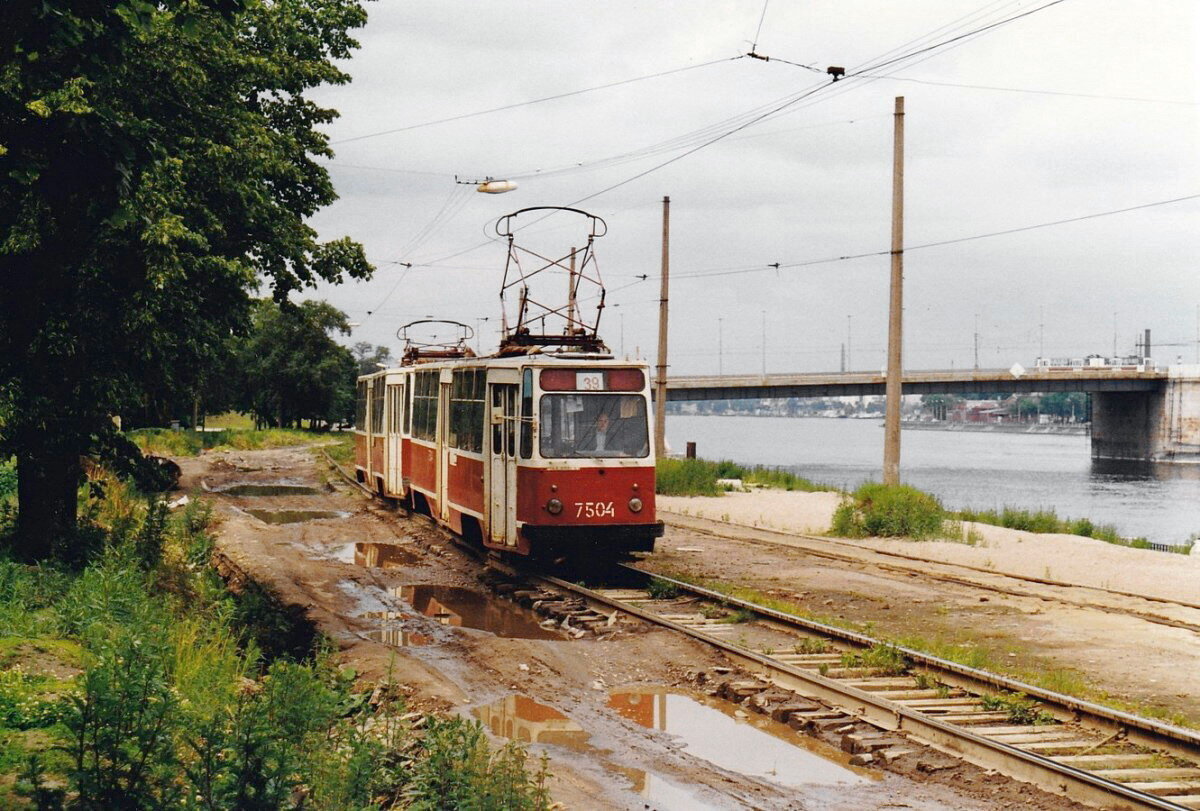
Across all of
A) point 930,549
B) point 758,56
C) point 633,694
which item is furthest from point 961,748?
point 758,56

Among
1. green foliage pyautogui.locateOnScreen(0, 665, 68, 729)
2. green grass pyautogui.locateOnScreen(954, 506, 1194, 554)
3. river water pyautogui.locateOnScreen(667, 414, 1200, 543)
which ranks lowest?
river water pyautogui.locateOnScreen(667, 414, 1200, 543)

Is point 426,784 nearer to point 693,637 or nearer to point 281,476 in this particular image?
point 693,637

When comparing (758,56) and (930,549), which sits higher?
(758,56)

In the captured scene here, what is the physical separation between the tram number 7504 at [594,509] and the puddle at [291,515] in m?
11.2

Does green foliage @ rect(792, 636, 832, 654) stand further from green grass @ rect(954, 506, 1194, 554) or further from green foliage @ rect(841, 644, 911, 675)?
green grass @ rect(954, 506, 1194, 554)

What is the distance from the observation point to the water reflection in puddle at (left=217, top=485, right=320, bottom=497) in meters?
31.9

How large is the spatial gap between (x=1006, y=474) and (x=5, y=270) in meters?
62.7

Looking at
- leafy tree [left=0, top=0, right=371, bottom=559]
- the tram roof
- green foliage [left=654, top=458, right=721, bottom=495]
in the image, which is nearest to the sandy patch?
green foliage [left=654, top=458, right=721, bottom=495]

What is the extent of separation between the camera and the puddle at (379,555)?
18375mm

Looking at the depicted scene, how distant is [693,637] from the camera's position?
11867 millimetres

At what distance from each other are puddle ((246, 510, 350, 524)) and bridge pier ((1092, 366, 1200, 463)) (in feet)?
242

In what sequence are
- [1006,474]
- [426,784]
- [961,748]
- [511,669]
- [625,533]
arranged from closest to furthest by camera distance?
1. [426,784]
2. [961,748]
3. [511,669]
4. [625,533]
5. [1006,474]

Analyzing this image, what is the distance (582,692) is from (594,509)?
5325 millimetres

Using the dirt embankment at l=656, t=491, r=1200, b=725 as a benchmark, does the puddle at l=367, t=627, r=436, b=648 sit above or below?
below
